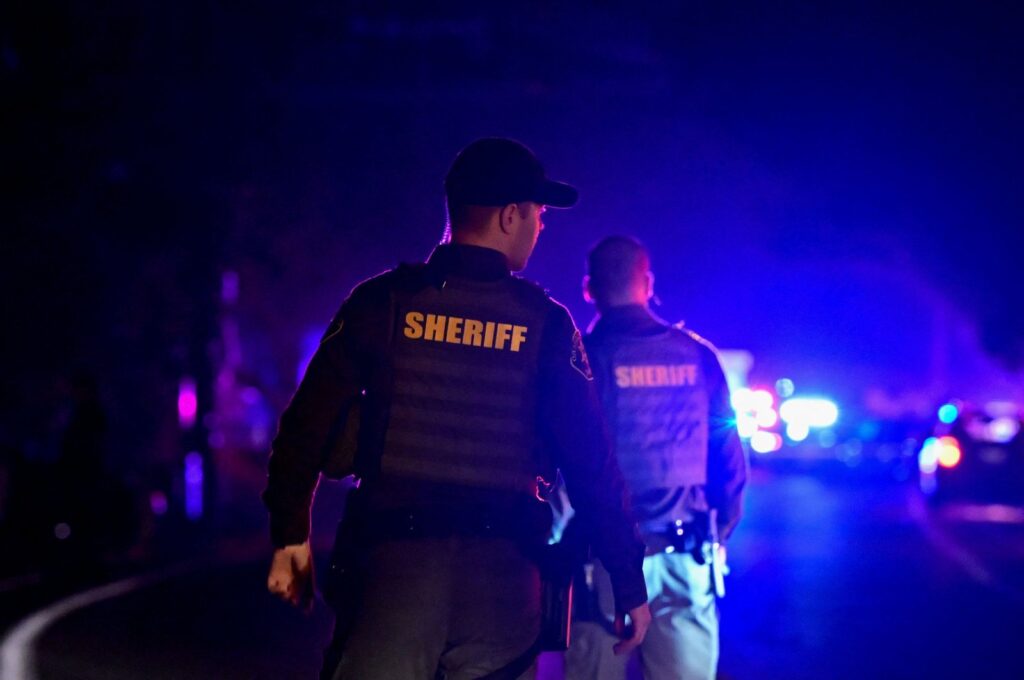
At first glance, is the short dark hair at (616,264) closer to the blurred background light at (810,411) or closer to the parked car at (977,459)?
the parked car at (977,459)

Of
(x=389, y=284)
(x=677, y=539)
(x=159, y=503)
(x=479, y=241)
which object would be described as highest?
(x=479, y=241)

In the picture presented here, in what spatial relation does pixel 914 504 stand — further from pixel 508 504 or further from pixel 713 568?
pixel 508 504

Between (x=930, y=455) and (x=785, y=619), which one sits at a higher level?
(x=930, y=455)

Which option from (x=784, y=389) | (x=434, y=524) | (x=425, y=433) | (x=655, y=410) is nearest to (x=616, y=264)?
(x=655, y=410)

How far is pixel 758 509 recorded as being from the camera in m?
19.8

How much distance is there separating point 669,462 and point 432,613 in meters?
1.86

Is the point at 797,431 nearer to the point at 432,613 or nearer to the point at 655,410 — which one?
the point at 655,410

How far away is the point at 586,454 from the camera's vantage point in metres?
3.24

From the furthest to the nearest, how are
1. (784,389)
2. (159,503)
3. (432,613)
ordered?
(784,389), (159,503), (432,613)

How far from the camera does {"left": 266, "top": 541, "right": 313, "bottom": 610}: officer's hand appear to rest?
10.1 ft

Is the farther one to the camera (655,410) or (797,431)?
(797,431)

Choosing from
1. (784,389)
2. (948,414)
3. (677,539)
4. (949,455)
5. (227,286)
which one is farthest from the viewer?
(784,389)

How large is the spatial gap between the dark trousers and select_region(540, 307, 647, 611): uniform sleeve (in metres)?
0.26

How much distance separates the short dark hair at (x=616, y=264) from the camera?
4.88 m
